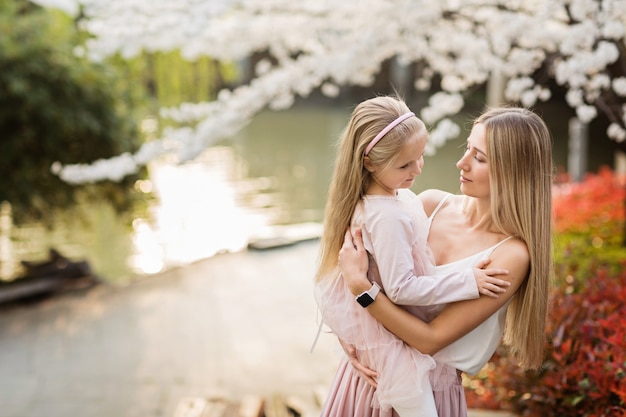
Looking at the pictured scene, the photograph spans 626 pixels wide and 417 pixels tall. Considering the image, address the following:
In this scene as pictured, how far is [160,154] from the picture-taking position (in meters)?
5.45

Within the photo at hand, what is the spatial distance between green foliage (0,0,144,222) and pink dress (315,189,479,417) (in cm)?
648

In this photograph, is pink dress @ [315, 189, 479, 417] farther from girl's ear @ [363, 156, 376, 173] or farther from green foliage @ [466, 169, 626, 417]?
green foliage @ [466, 169, 626, 417]

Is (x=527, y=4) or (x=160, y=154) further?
(x=160, y=154)

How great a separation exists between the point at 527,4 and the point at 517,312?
8.84ft

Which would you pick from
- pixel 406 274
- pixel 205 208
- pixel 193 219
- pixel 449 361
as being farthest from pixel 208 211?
pixel 406 274

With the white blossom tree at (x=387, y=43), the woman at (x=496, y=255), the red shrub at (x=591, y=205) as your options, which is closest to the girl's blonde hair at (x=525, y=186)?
the woman at (x=496, y=255)

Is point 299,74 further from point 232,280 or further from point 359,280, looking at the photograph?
point 359,280

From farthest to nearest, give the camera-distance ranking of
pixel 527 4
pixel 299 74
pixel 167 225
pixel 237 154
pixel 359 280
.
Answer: pixel 237 154 → pixel 167 225 → pixel 299 74 → pixel 527 4 → pixel 359 280

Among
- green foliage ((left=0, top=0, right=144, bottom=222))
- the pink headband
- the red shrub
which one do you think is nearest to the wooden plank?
the pink headband

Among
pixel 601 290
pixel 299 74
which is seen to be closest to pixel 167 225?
pixel 299 74

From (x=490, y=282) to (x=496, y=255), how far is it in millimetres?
97

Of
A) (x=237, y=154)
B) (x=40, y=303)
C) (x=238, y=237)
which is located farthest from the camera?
(x=237, y=154)

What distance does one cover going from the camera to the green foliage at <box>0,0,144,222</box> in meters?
7.58

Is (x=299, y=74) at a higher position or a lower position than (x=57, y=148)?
higher
